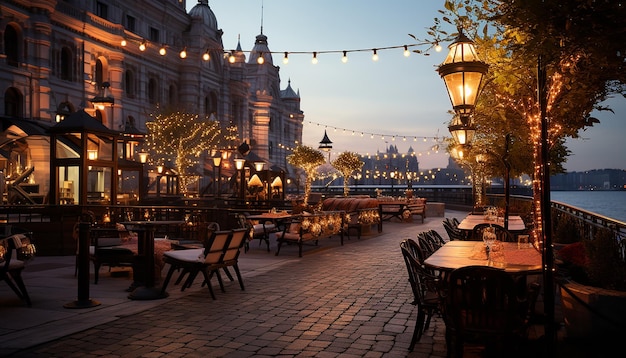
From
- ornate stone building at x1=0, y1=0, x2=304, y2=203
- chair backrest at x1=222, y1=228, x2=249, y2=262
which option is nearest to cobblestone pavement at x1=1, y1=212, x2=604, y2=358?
chair backrest at x1=222, y1=228, x2=249, y2=262

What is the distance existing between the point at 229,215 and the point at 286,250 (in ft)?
11.5

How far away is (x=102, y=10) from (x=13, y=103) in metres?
12.9

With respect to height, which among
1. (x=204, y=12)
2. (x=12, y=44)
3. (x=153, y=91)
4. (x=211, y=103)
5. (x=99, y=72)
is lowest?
(x=12, y=44)

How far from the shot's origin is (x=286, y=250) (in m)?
15.4

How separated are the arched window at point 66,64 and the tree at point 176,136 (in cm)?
718

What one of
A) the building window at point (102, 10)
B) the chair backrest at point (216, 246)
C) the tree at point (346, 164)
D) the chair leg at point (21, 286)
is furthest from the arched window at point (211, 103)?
the chair leg at point (21, 286)

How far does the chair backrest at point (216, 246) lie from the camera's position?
343 inches

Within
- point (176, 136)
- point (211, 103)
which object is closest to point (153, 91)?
point (176, 136)

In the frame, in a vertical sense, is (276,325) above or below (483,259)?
below

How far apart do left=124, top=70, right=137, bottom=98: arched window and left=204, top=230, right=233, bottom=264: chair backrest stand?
34306 millimetres

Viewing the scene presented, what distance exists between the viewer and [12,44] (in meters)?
29.3

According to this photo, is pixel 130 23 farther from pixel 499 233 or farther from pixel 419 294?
pixel 419 294

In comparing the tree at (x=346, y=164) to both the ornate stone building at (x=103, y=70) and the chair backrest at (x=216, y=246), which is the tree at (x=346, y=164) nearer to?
the ornate stone building at (x=103, y=70)

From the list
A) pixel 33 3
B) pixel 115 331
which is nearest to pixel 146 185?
pixel 33 3
